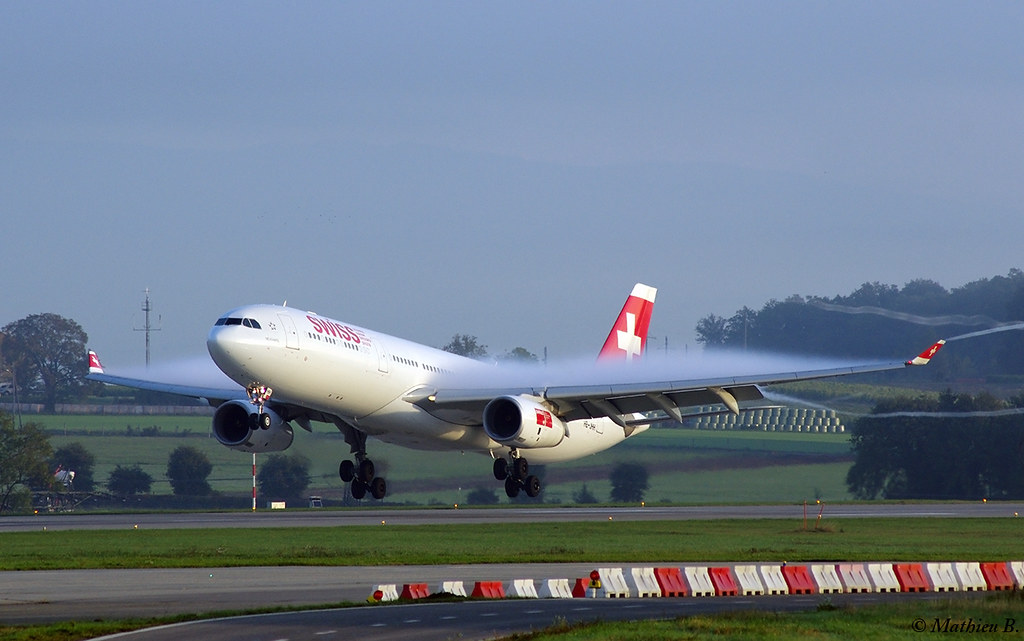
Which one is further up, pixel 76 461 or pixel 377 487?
pixel 377 487

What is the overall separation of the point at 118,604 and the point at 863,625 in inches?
500

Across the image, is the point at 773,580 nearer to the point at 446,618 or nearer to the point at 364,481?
the point at 446,618

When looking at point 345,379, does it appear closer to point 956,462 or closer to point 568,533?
point 568,533

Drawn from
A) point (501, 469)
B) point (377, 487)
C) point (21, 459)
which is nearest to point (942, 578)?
point (501, 469)

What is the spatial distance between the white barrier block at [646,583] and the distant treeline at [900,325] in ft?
138

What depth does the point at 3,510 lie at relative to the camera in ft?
237

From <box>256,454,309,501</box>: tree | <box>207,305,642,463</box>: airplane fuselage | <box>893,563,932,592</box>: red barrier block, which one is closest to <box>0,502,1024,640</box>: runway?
<box>893,563,932,592</box>: red barrier block

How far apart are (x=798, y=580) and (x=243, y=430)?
80.5ft

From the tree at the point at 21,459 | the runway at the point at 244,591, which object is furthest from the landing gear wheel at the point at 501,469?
the tree at the point at 21,459

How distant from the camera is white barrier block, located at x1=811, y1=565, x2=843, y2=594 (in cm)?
2673

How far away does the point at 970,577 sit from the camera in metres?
27.8

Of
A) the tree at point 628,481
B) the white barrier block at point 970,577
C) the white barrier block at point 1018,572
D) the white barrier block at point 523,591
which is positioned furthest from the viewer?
the tree at point 628,481

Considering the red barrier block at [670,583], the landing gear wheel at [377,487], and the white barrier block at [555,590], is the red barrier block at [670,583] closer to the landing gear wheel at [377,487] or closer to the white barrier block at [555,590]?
the white barrier block at [555,590]

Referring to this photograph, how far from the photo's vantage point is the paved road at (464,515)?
49.4m
